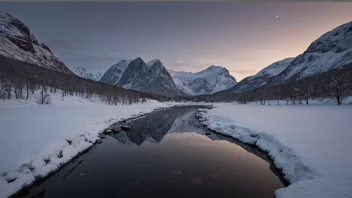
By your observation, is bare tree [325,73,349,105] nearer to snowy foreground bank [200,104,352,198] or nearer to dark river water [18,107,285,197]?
snowy foreground bank [200,104,352,198]

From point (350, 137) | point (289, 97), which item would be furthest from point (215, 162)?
point (289, 97)

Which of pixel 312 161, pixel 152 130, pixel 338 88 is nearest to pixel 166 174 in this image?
pixel 312 161

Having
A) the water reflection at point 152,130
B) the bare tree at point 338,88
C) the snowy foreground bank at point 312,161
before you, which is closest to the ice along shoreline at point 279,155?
the snowy foreground bank at point 312,161

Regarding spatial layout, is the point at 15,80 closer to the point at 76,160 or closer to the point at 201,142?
the point at 76,160

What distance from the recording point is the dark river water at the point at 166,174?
11.0m

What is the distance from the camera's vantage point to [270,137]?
19766 mm

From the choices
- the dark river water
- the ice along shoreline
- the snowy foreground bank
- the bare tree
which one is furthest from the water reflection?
the bare tree

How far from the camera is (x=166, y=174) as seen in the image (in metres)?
13.4

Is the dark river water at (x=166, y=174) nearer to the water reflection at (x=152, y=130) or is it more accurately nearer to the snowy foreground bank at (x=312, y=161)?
the snowy foreground bank at (x=312, y=161)

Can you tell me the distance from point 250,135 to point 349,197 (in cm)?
1580

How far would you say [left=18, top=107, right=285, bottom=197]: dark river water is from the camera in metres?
11.0

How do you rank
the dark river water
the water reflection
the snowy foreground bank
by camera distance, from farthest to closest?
the water reflection
the dark river water
the snowy foreground bank

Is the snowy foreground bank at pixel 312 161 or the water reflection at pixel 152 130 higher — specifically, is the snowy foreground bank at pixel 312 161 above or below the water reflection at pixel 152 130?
above

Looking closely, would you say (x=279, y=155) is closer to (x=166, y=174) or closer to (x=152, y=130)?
(x=166, y=174)
